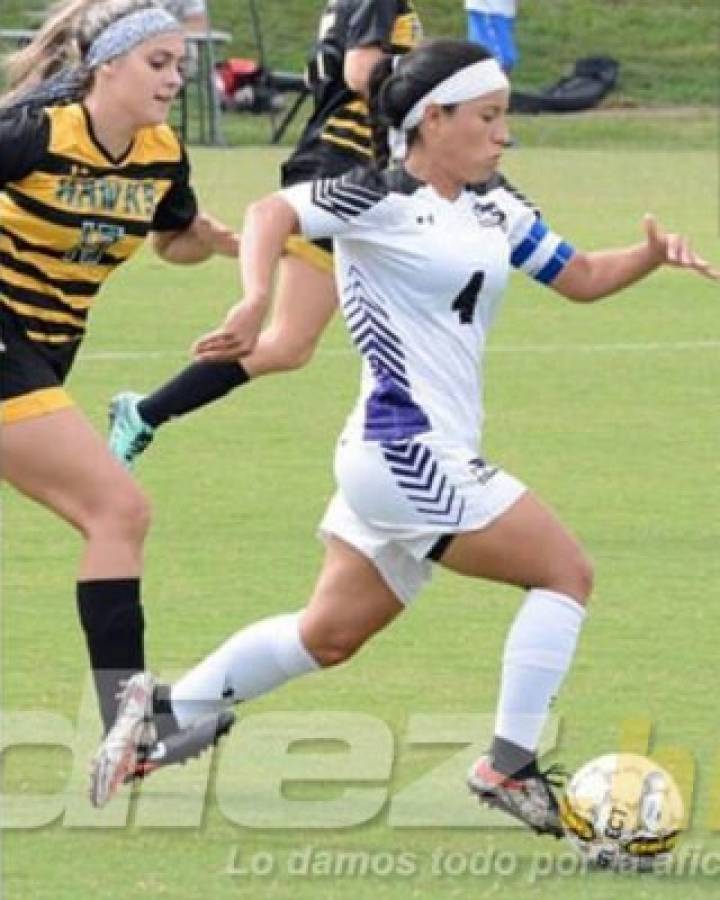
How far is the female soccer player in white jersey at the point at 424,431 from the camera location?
293 inches

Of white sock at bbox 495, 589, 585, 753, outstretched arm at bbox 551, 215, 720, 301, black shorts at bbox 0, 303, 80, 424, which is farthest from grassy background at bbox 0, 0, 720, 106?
white sock at bbox 495, 589, 585, 753

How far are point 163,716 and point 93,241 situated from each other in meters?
1.22

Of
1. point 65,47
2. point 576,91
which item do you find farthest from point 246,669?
point 576,91

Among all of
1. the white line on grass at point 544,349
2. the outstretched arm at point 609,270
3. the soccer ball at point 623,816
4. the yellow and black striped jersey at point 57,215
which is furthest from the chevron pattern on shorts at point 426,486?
the white line on grass at point 544,349

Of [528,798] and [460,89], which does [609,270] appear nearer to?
[460,89]

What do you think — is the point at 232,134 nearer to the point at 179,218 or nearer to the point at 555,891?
the point at 179,218

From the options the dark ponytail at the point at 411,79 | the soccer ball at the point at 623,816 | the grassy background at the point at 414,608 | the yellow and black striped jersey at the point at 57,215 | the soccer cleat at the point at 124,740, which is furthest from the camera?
the yellow and black striped jersey at the point at 57,215

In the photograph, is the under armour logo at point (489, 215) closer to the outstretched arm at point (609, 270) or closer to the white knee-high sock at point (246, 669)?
the outstretched arm at point (609, 270)

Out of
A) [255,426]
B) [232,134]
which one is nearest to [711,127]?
[232,134]

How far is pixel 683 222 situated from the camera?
22375mm

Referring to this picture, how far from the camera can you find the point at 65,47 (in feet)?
27.9

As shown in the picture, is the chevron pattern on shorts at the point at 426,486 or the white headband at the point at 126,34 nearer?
the chevron pattern on shorts at the point at 426,486

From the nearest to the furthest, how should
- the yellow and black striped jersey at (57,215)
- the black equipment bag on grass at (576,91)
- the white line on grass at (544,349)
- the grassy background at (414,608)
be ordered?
the grassy background at (414,608) → the yellow and black striped jersey at (57,215) → the white line on grass at (544,349) → the black equipment bag on grass at (576,91)

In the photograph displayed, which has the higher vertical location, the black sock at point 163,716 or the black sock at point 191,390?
the black sock at point 163,716
